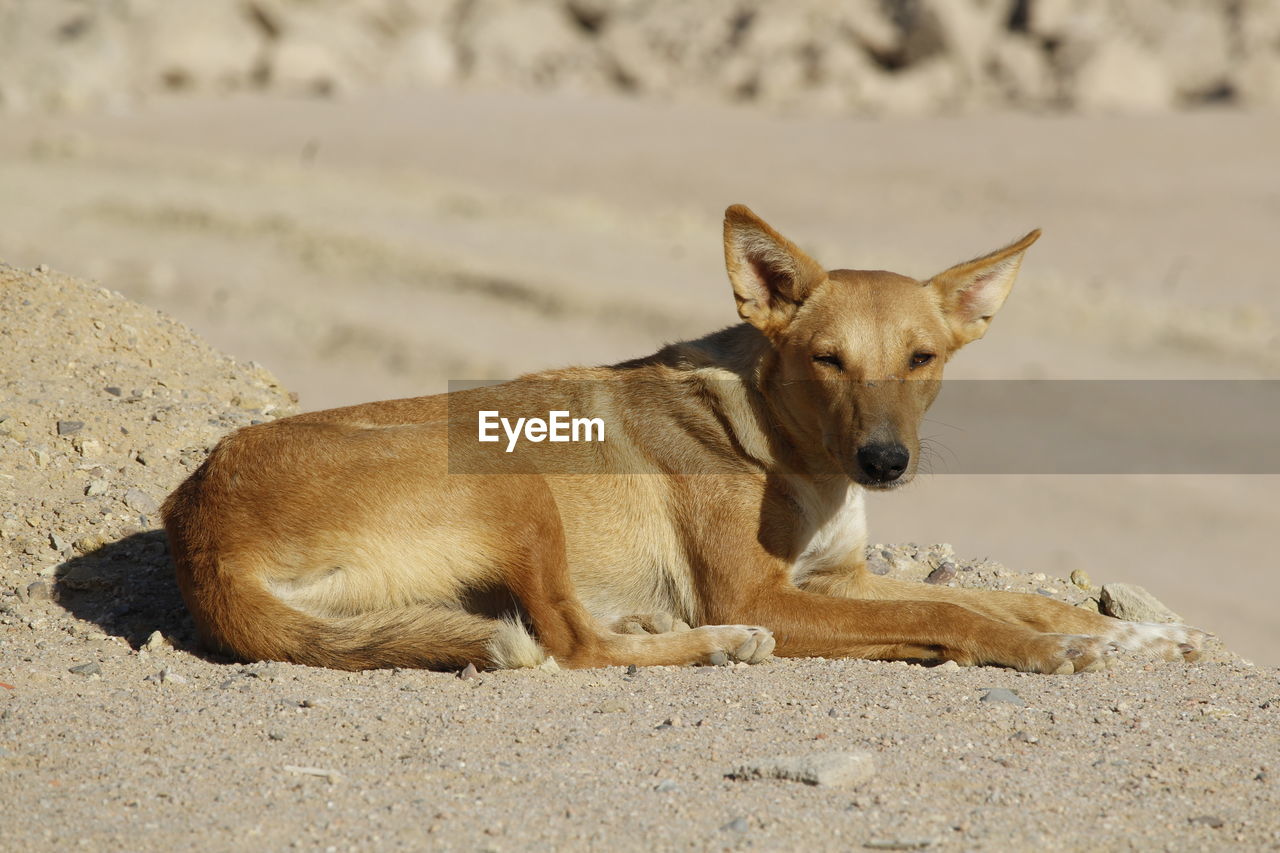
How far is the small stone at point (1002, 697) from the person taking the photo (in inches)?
182

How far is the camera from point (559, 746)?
4.11 m

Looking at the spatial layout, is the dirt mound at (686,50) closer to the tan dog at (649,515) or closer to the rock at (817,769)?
the tan dog at (649,515)

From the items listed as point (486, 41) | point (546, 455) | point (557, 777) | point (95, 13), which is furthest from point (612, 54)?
point (557, 777)

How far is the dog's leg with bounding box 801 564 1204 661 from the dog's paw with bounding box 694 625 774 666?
674 millimetres

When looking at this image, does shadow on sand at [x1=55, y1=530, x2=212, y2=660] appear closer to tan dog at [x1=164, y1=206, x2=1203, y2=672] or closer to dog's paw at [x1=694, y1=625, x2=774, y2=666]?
tan dog at [x1=164, y1=206, x2=1203, y2=672]

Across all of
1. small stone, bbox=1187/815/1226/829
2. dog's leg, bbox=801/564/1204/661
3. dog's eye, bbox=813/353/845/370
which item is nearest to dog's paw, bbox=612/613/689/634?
dog's leg, bbox=801/564/1204/661

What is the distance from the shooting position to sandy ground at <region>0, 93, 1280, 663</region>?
12.5 meters

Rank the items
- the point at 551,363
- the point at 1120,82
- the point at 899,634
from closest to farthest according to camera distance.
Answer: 1. the point at 899,634
2. the point at 551,363
3. the point at 1120,82

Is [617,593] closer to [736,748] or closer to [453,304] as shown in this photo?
[736,748]

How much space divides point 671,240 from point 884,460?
13.9 metres

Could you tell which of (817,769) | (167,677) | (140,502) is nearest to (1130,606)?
(817,769)

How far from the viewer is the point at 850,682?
16.0 ft

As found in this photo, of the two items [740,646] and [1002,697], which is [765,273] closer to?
[740,646]

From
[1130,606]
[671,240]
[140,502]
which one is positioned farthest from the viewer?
[671,240]
